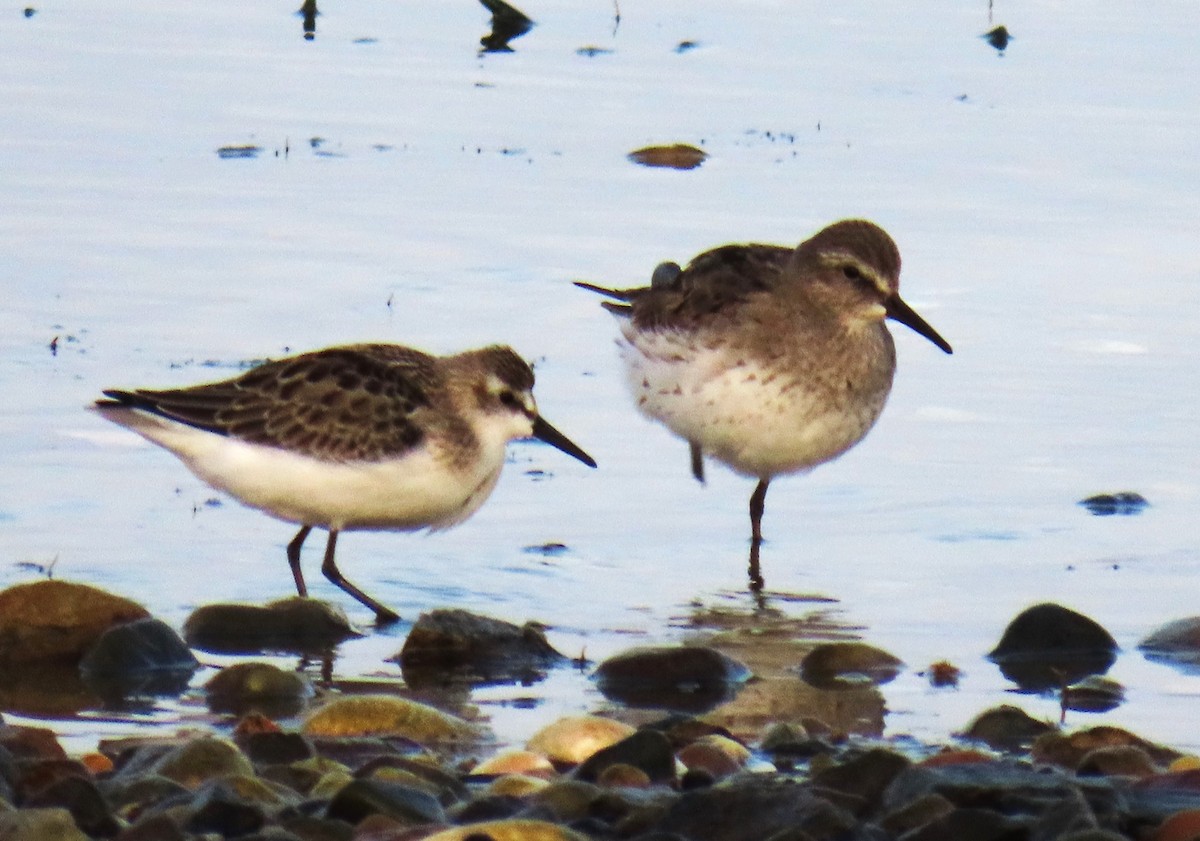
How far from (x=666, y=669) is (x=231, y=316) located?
447cm

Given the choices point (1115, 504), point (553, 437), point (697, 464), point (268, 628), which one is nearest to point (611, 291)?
point (697, 464)

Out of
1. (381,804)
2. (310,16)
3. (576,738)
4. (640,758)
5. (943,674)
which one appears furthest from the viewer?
(310,16)

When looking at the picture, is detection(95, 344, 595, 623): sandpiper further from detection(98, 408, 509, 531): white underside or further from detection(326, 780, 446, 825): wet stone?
detection(326, 780, 446, 825): wet stone

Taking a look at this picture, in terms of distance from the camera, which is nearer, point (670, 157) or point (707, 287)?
point (707, 287)

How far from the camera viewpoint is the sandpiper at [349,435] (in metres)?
8.29

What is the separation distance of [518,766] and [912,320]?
4.10 metres

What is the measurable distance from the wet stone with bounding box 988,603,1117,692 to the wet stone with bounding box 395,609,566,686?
1481 mm

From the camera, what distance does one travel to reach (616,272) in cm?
1209

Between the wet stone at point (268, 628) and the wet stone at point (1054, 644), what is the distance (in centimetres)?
217

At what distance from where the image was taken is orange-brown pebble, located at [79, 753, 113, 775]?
6.24m

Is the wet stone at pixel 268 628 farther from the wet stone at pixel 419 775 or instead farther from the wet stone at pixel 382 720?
the wet stone at pixel 419 775

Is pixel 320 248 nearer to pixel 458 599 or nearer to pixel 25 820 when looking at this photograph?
pixel 458 599

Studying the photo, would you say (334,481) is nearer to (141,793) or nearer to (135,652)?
(135,652)

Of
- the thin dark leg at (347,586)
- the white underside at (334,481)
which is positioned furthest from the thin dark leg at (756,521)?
the thin dark leg at (347,586)
